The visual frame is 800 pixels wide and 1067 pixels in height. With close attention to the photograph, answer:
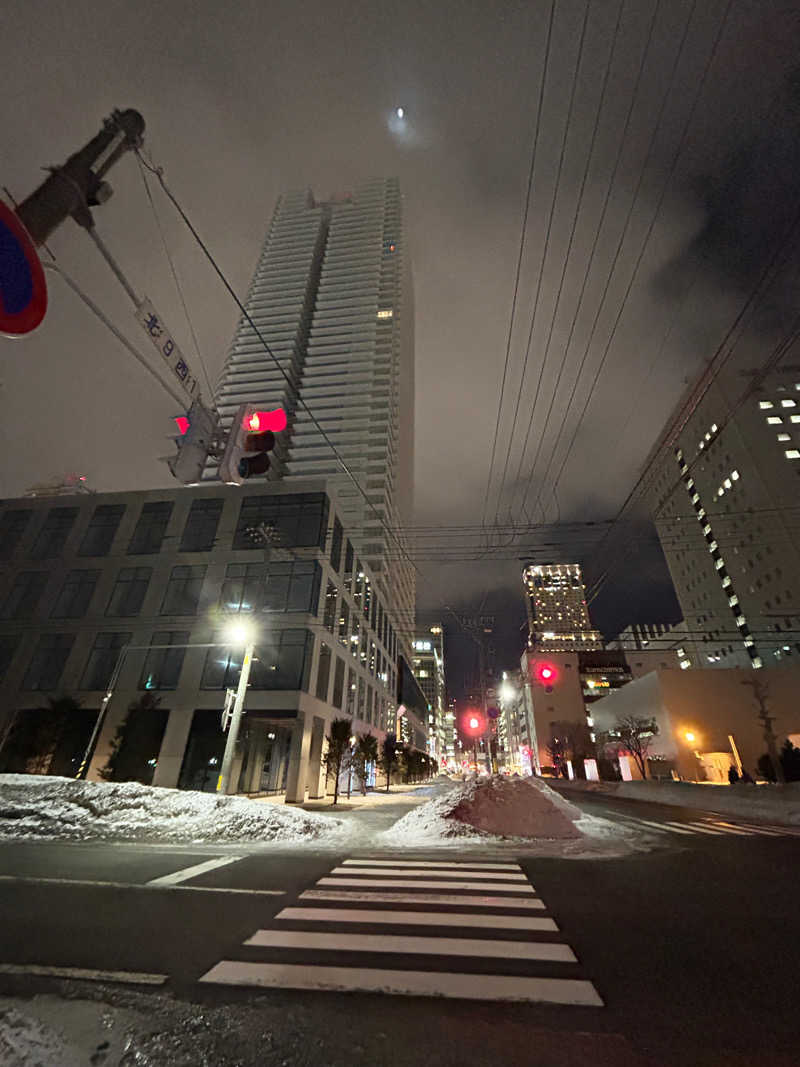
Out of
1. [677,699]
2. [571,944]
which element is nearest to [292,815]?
[571,944]

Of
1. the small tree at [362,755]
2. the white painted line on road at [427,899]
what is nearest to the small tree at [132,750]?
the small tree at [362,755]

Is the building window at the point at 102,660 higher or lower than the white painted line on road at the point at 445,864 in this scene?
higher

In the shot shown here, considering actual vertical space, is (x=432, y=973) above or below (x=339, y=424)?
below

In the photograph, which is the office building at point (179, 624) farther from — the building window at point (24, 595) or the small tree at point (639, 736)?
the small tree at point (639, 736)

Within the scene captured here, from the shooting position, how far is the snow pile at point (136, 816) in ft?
37.9

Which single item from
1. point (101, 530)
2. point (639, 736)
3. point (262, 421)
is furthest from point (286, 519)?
point (639, 736)

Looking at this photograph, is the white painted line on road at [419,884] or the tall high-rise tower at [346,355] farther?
the tall high-rise tower at [346,355]

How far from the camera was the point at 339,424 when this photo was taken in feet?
271

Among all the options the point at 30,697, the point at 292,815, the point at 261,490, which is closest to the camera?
the point at 292,815

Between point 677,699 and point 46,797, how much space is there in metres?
48.4

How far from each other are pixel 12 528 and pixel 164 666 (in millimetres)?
19319

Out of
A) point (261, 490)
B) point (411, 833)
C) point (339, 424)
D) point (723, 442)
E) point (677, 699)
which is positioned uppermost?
point (339, 424)

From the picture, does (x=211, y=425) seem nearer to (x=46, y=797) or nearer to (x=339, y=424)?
(x=46, y=797)

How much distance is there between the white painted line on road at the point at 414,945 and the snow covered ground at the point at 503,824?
711 cm
